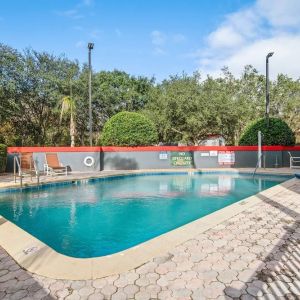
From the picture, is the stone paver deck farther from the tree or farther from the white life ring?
the tree

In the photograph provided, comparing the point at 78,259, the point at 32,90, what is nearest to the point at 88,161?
the point at 32,90

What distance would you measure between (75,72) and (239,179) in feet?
47.8

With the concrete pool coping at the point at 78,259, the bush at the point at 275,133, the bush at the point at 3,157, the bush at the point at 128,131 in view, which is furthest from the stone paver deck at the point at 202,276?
the bush at the point at 275,133

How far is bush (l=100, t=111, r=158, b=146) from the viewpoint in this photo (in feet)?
51.1

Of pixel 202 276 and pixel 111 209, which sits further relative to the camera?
pixel 111 209

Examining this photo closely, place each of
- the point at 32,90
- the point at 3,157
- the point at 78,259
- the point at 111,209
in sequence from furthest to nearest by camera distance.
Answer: the point at 32,90, the point at 3,157, the point at 111,209, the point at 78,259

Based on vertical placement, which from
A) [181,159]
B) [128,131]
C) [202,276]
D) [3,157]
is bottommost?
[202,276]

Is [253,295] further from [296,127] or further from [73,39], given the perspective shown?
[296,127]

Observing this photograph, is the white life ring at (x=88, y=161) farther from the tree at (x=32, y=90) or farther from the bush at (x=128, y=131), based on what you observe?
the tree at (x=32, y=90)

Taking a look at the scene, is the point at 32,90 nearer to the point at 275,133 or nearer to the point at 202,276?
the point at 275,133

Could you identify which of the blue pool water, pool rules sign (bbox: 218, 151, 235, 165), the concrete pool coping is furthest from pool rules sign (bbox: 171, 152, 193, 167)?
the concrete pool coping

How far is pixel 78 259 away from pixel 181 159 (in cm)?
1357

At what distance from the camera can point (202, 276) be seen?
299 centimetres

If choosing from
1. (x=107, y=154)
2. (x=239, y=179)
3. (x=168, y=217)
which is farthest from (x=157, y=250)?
(x=107, y=154)
